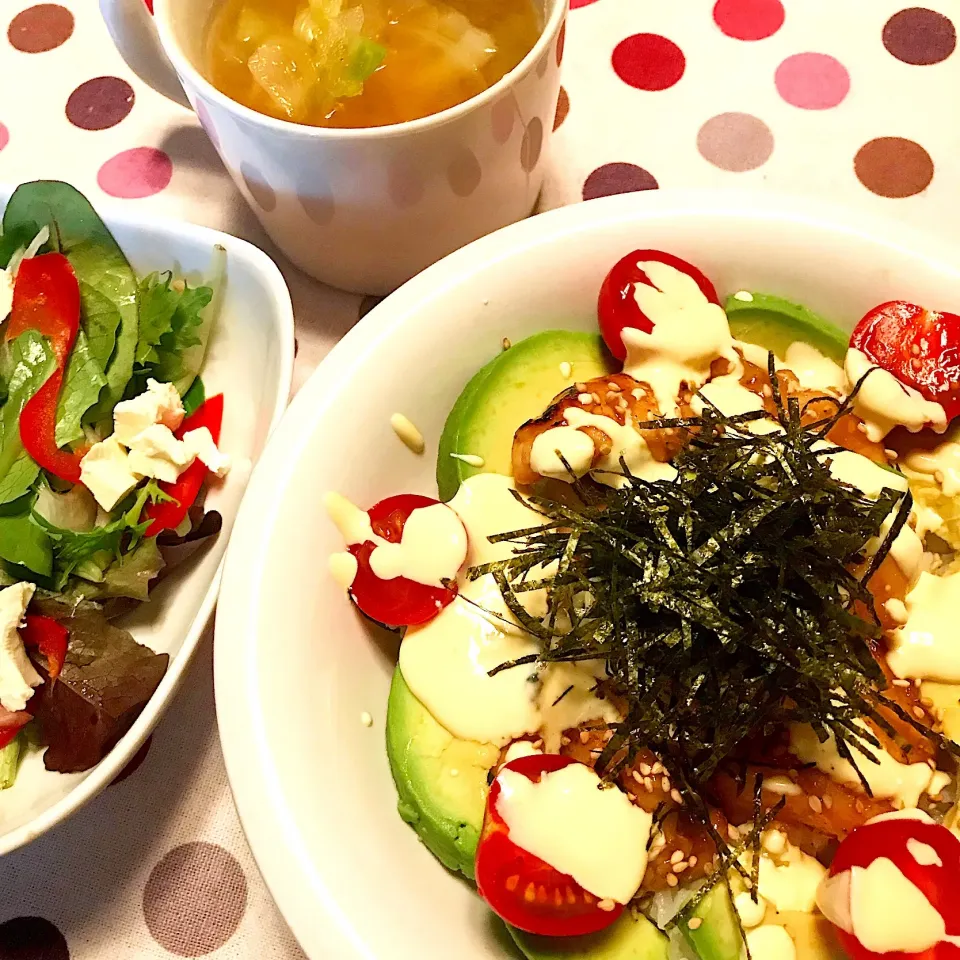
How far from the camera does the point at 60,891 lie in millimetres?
1110

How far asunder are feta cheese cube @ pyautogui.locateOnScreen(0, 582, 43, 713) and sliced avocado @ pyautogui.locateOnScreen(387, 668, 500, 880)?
466mm

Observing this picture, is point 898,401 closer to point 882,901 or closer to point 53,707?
point 882,901

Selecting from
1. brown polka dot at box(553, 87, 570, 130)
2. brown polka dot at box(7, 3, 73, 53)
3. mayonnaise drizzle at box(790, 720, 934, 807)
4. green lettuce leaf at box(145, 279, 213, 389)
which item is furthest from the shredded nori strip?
brown polka dot at box(7, 3, 73, 53)

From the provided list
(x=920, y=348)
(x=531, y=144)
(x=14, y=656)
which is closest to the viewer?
(x=920, y=348)

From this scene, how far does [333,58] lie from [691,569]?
0.77m

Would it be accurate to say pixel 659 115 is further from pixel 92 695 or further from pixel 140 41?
pixel 92 695

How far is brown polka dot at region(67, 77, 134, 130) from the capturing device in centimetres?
162

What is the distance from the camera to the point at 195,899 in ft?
3.60

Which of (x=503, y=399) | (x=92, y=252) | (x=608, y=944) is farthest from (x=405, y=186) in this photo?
(x=608, y=944)

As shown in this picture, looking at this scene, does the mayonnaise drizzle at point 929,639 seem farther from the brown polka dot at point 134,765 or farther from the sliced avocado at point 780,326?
the brown polka dot at point 134,765

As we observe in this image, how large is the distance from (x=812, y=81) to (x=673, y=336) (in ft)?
2.45

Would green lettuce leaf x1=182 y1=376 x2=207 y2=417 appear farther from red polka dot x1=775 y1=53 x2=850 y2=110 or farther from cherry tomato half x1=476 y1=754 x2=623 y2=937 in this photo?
red polka dot x1=775 y1=53 x2=850 y2=110

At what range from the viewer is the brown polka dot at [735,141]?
1.49m

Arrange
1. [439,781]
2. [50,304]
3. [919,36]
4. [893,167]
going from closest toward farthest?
[439,781] → [50,304] → [893,167] → [919,36]
